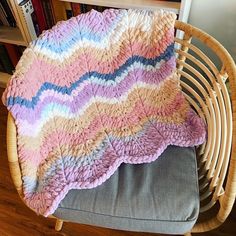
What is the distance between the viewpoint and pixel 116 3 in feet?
3.43

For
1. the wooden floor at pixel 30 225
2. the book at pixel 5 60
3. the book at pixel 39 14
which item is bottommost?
the wooden floor at pixel 30 225

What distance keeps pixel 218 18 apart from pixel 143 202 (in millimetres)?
833

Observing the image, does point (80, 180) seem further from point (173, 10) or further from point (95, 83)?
point (173, 10)

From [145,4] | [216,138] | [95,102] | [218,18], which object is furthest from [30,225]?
[218,18]

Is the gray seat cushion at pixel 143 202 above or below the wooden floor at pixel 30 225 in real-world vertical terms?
above

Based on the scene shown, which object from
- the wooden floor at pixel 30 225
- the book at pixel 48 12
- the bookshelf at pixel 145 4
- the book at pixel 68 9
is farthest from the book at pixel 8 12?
the wooden floor at pixel 30 225

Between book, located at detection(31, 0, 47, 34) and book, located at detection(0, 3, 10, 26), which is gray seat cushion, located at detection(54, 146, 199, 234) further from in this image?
book, located at detection(0, 3, 10, 26)

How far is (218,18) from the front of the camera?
1.21 meters

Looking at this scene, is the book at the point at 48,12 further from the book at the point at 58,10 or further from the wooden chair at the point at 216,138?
the wooden chair at the point at 216,138

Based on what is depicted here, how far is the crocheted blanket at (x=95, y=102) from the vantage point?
845 mm

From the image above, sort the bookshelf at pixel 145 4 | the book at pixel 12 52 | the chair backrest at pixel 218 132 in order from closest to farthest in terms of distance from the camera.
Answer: the chair backrest at pixel 218 132
the bookshelf at pixel 145 4
the book at pixel 12 52

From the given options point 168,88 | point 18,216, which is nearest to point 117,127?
point 168,88

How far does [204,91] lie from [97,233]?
28.6 inches

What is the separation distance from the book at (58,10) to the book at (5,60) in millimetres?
482
